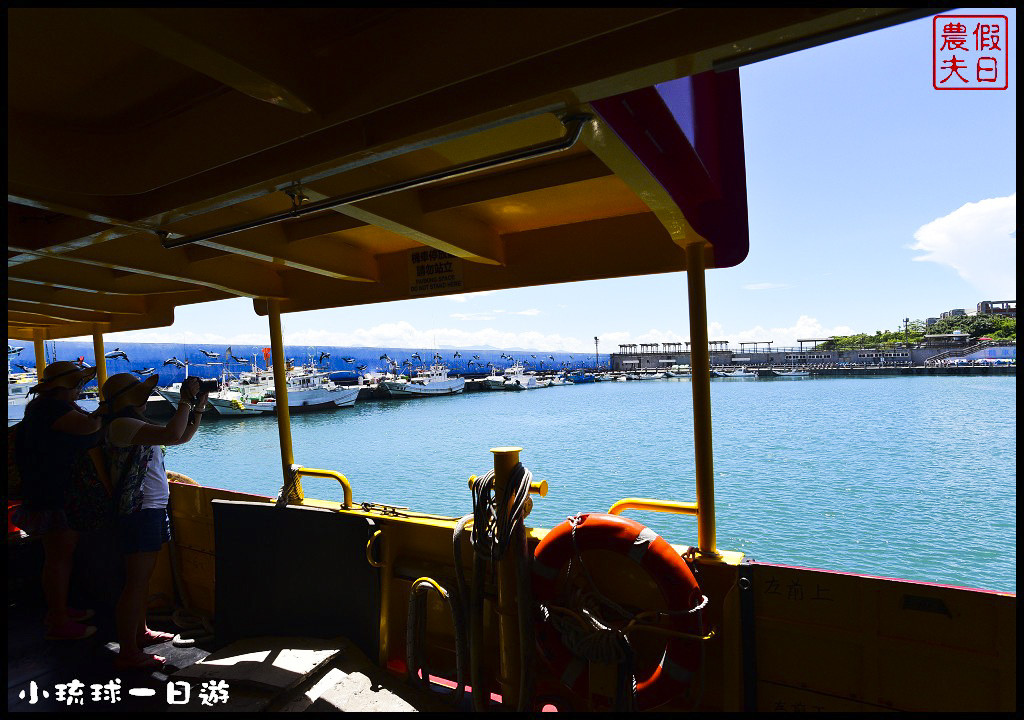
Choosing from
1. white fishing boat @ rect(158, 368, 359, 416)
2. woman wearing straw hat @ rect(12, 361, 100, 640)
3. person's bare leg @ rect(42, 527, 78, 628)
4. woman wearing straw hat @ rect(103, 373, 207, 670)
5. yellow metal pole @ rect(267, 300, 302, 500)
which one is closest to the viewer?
woman wearing straw hat @ rect(103, 373, 207, 670)

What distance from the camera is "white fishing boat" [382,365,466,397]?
4856 cm

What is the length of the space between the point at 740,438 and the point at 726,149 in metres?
27.2

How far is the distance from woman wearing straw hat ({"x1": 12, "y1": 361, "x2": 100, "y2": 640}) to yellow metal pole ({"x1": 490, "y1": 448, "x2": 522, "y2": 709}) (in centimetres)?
191

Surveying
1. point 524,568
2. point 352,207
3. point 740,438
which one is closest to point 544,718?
point 524,568

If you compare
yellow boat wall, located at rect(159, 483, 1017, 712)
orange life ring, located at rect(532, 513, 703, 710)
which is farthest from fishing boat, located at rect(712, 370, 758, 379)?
orange life ring, located at rect(532, 513, 703, 710)

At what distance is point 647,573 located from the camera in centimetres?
194

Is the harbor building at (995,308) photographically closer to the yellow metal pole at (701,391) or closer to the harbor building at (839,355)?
the harbor building at (839,355)

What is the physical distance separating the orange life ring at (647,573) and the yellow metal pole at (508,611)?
0.10 m

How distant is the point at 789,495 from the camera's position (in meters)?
16.3

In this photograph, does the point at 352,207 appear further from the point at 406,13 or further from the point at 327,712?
the point at 327,712

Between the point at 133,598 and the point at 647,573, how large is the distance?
2.29m

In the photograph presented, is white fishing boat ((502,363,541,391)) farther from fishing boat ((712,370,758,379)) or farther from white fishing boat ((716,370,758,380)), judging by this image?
white fishing boat ((716,370,758,380))

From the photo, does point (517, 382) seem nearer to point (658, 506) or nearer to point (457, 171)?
point (658, 506)

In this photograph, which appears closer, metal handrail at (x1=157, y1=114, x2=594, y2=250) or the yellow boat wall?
metal handrail at (x1=157, y1=114, x2=594, y2=250)
